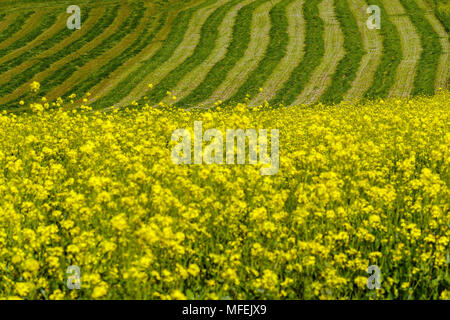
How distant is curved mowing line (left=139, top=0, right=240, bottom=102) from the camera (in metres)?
24.7

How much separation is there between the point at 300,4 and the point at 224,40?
11053 mm

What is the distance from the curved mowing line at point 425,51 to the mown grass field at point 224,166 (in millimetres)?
153

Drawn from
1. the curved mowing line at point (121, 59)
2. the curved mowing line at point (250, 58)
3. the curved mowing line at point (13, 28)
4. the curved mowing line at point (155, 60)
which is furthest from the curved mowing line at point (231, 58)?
the curved mowing line at point (13, 28)

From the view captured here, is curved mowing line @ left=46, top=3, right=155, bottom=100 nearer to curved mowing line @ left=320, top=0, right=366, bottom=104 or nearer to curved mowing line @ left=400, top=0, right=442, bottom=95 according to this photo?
curved mowing line @ left=320, top=0, right=366, bottom=104

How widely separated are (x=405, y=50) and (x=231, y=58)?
35.5ft

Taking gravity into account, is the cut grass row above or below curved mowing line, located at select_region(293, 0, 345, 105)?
above

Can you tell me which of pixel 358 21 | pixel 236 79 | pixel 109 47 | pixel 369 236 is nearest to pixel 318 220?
pixel 369 236

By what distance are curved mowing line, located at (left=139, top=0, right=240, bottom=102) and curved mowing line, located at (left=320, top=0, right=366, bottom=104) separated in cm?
749

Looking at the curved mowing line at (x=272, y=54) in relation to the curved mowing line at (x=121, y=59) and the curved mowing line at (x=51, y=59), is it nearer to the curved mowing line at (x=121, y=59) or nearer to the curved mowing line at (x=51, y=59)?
the curved mowing line at (x=121, y=59)

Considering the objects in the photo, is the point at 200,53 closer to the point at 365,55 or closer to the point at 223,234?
the point at 365,55

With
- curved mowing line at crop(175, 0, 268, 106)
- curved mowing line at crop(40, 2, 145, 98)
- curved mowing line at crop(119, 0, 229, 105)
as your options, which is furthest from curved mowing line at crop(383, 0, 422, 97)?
curved mowing line at crop(40, 2, 145, 98)

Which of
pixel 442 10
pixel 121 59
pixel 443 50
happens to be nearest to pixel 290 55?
pixel 443 50

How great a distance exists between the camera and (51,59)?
28.4 meters
